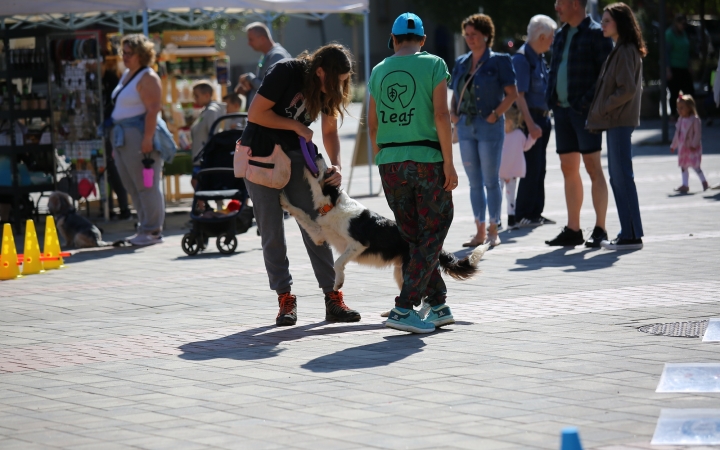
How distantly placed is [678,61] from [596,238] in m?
14.1

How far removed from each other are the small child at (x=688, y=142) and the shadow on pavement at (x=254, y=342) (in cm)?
786

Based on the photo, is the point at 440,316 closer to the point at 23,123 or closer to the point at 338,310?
the point at 338,310

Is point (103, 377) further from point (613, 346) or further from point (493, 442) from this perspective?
point (613, 346)

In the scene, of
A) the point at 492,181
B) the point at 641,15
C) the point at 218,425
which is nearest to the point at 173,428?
the point at 218,425

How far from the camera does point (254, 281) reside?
29.6 feet

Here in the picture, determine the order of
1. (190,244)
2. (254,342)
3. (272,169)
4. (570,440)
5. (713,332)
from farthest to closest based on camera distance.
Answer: (190,244) → (272,169) → (254,342) → (713,332) → (570,440)

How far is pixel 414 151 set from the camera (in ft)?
20.8

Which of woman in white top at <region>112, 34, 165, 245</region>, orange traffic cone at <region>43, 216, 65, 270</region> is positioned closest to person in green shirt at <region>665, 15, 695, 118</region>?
woman in white top at <region>112, 34, 165, 245</region>

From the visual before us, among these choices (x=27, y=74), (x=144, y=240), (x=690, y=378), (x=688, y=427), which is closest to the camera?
(x=688, y=427)

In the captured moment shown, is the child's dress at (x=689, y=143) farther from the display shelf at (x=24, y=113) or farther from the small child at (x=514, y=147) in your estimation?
the display shelf at (x=24, y=113)

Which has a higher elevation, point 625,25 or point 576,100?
point 625,25

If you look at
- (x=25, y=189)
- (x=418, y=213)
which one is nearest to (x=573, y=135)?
(x=418, y=213)

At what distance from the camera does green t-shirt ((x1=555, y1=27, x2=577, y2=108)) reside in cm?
984

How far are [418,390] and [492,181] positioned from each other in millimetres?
5319
